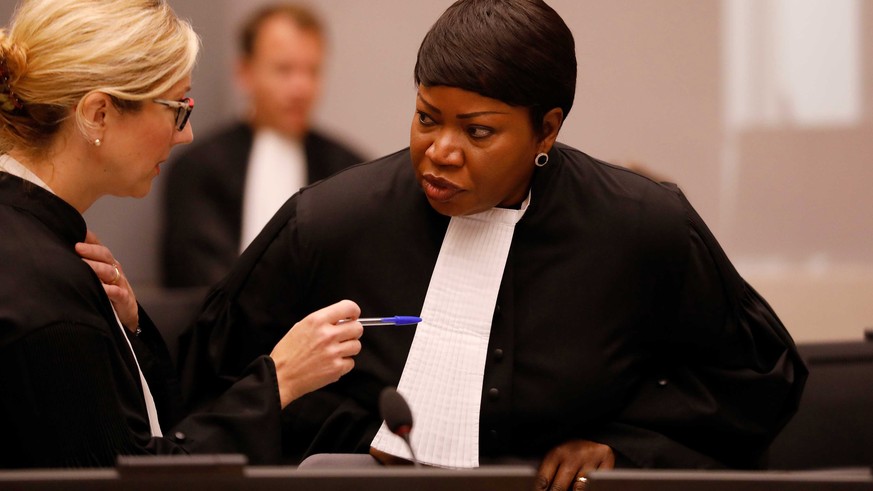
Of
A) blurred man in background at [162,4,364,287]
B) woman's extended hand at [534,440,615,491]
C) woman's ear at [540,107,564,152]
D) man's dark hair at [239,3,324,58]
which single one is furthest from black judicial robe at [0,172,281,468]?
man's dark hair at [239,3,324,58]

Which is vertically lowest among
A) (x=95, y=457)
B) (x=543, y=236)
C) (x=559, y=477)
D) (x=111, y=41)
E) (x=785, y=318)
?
(x=785, y=318)

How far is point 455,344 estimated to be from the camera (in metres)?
2.00

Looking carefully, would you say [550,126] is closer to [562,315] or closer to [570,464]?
[562,315]

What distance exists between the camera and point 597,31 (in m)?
4.35

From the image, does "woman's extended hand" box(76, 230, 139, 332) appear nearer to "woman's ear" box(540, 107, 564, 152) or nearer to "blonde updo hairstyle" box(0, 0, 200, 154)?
"blonde updo hairstyle" box(0, 0, 200, 154)

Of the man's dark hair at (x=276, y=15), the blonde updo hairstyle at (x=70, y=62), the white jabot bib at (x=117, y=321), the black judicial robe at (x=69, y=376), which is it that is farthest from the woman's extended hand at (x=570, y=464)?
the man's dark hair at (x=276, y=15)

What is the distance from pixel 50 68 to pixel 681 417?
1.24 metres

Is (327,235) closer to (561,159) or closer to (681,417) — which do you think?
(561,159)

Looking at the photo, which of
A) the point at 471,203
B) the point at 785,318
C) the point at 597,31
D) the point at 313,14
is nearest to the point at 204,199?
the point at 313,14

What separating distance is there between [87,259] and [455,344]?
2.13 feet

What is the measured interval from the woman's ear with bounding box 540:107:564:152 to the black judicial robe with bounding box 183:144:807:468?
109 mm

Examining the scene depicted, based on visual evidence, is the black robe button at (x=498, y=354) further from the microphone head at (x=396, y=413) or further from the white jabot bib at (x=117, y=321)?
the white jabot bib at (x=117, y=321)

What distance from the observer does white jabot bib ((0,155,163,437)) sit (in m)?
1.85

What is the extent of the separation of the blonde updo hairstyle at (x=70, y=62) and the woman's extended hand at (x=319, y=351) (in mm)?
472
